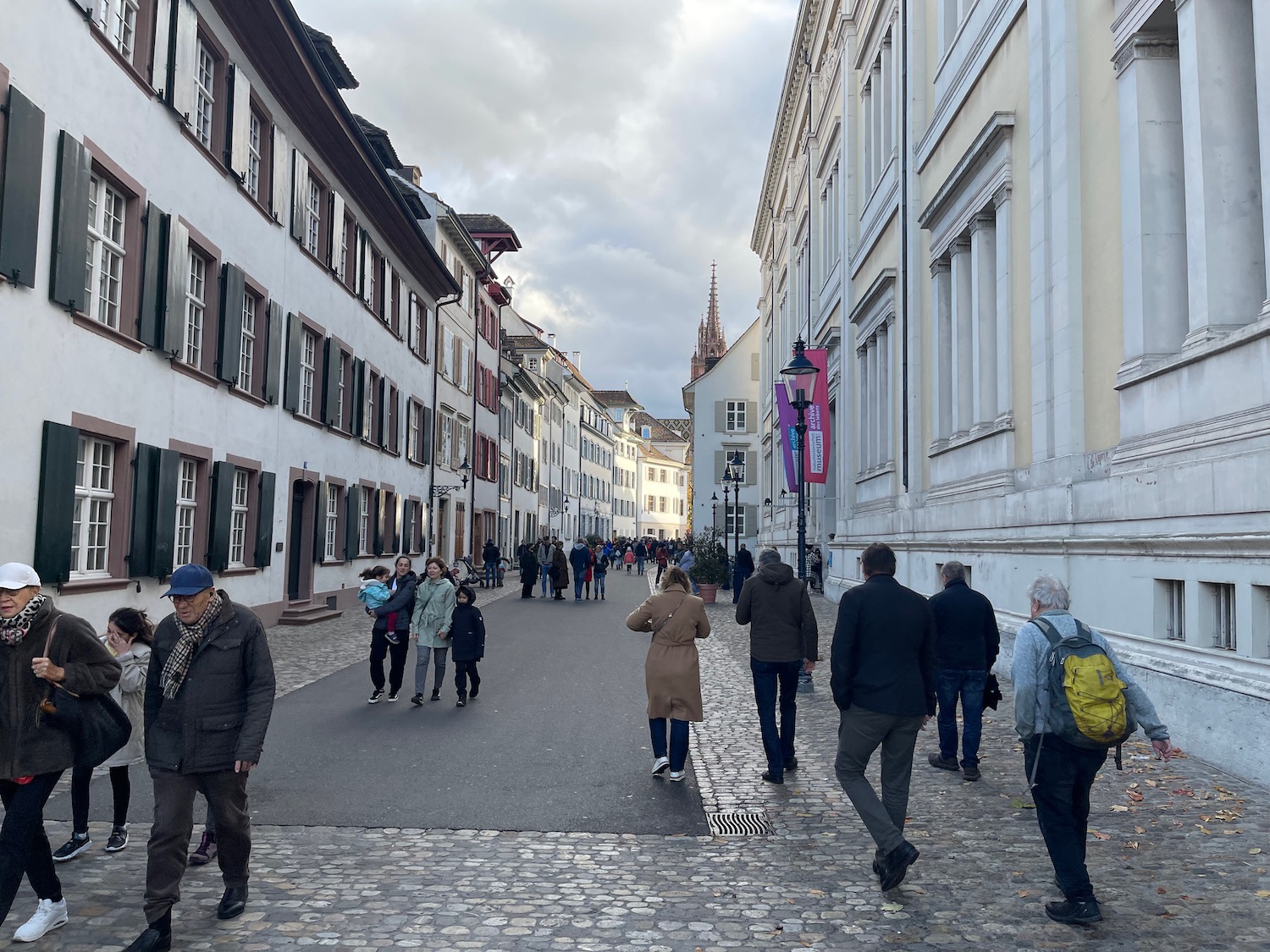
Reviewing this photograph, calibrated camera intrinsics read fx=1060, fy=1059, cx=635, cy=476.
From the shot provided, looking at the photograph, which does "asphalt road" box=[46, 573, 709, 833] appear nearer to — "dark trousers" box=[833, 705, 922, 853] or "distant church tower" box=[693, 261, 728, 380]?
"dark trousers" box=[833, 705, 922, 853]

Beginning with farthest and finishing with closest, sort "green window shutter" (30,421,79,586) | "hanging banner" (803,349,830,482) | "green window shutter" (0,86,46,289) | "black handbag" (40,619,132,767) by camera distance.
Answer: "hanging banner" (803,349,830,482), "green window shutter" (30,421,79,586), "green window shutter" (0,86,46,289), "black handbag" (40,619,132,767)

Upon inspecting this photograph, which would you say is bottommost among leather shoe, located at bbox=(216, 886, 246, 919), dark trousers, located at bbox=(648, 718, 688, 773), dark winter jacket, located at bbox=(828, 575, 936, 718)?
leather shoe, located at bbox=(216, 886, 246, 919)

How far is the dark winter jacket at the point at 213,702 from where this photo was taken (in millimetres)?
4852

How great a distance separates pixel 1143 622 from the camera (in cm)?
943

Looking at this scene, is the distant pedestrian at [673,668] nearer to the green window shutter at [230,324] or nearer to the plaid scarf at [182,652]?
the plaid scarf at [182,652]

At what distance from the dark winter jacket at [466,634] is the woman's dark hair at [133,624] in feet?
16.8

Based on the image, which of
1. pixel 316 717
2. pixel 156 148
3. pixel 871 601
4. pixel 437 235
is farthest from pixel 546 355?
pixel 871 601

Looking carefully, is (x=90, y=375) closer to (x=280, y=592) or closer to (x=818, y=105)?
(x=280, y=592)

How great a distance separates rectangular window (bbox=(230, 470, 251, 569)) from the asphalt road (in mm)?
5179

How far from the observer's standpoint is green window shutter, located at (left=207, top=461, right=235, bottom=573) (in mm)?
16703

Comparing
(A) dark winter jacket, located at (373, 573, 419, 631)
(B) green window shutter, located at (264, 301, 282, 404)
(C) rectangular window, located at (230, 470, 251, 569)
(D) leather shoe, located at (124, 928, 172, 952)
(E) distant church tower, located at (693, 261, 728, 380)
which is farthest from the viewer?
(E) distant church tower, located at (693, 261, 728, 380)

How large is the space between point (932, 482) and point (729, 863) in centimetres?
1349

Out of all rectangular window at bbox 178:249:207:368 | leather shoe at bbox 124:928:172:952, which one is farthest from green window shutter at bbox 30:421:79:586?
leather shoe at bbox 124:928:172:952

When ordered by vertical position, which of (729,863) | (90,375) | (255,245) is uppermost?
(255,245)
